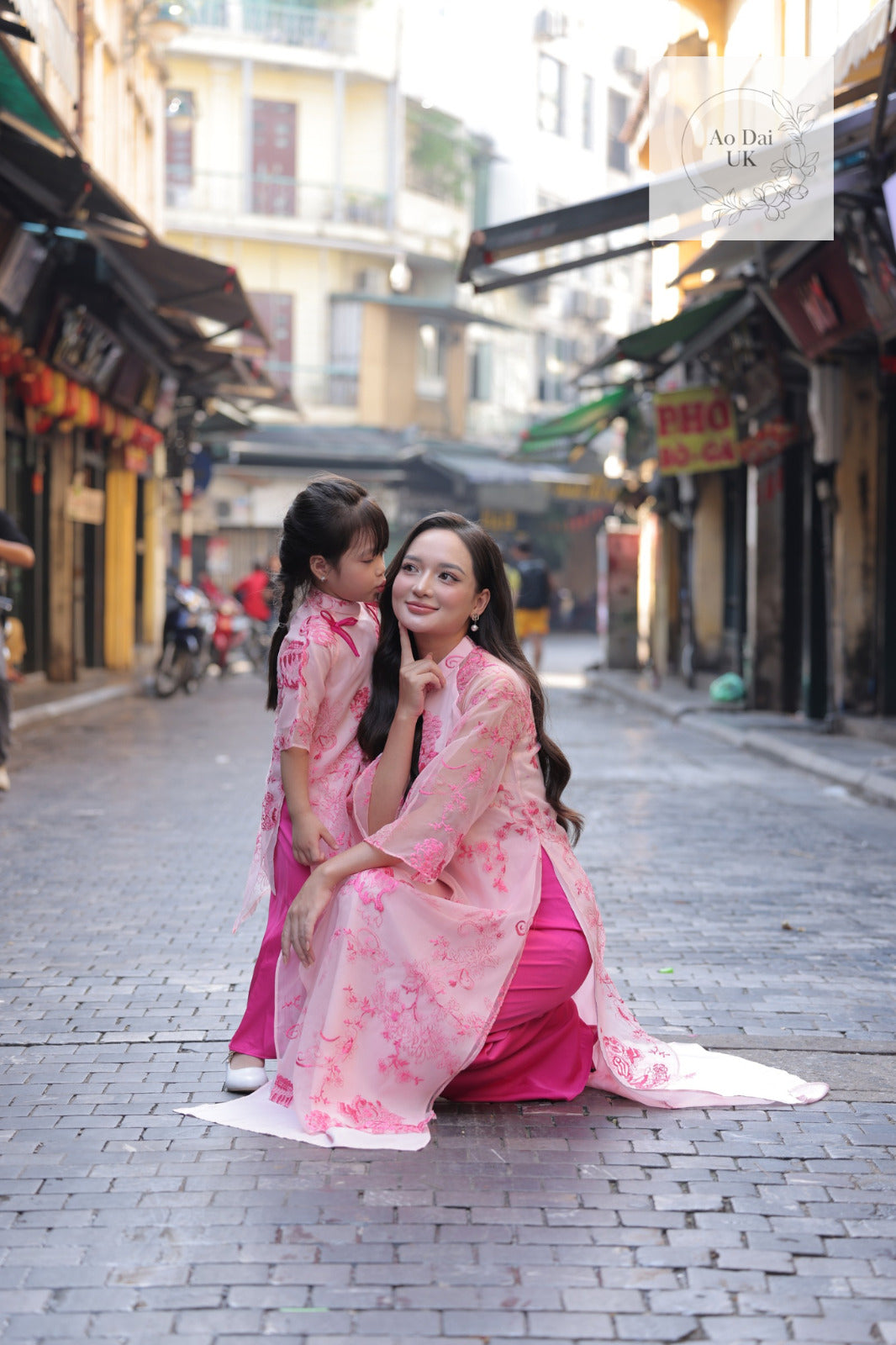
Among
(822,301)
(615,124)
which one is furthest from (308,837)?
(615,124)

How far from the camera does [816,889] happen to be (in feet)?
23.0

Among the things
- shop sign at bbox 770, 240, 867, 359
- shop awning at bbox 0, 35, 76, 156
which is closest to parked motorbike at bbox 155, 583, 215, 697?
shop awning at bbox 0, 35, 76, 156

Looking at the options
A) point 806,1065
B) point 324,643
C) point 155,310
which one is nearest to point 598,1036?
point 806,1065

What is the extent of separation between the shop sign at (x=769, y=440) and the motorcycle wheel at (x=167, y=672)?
718 cm

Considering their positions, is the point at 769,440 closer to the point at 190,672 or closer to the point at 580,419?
the point at 580,419

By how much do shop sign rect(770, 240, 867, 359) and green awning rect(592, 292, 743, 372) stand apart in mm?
1954

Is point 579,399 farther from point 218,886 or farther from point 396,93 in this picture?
point 218,886

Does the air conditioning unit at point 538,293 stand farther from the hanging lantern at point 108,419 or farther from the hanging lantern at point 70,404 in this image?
the hanging lantern at point 70,404

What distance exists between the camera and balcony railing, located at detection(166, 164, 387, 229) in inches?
1463

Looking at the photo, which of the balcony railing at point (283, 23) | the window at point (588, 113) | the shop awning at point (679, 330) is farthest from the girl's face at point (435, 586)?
the window at point (588, 113)

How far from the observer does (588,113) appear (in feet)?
151

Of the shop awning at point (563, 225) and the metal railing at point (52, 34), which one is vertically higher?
the metal railing at point (52, 34)

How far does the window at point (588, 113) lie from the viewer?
150 feet

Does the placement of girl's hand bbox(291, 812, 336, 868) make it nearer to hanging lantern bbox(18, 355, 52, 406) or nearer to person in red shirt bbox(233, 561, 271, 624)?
hanging lantern bbox(18, 355, 52, 406)
